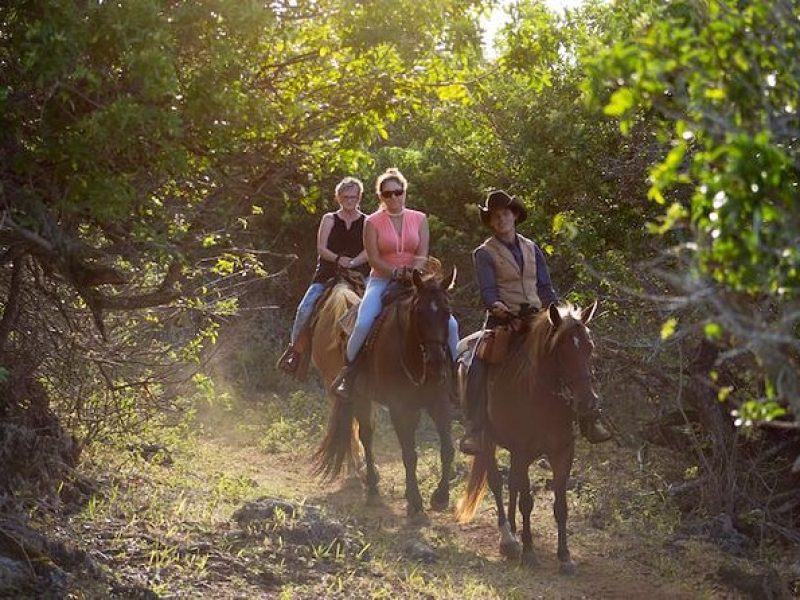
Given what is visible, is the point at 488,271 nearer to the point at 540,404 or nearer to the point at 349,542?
the point at 540,404

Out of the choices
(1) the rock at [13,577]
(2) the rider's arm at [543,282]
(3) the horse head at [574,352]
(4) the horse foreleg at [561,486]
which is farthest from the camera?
(2) the rider's arm at [543,282]

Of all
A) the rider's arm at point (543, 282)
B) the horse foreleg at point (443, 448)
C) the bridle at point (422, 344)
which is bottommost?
the horse foreleg at point (443, 448)

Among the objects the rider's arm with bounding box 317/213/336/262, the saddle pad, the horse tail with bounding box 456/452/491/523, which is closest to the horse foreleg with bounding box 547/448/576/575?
the horse tail with bounding box 456/452/491/523

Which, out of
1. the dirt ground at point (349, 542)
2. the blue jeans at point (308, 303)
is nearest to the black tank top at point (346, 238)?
the blue jeans at point (308, 303)

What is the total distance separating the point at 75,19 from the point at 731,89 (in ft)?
11.7

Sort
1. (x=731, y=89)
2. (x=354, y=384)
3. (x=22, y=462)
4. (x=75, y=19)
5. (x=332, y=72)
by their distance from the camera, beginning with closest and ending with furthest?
(x=731, y=89) → (x=75, y=19) → (x=332, y=72) → (x=22, y=462) → (x=354, y=384)

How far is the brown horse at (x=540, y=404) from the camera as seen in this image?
866cm

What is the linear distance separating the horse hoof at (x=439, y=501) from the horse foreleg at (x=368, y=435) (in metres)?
0.61

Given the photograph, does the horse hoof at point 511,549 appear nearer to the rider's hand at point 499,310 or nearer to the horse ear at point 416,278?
the rider's hand at point 499,310

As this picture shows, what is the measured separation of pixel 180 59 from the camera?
7.11 metres

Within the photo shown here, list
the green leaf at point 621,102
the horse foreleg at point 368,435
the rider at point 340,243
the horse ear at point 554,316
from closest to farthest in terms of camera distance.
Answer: the green leaf at point 621,102 < the horse ear at point 554,316 < the horse foreleg at point 368,435 < the rider at point 340,243

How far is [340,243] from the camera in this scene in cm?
1204

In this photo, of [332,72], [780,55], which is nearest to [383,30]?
[332,72]

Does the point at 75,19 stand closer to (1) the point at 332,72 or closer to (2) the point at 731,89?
(1) the point at 332,72
